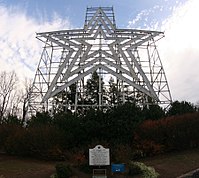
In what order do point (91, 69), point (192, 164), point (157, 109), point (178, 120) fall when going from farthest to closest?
point (91, 69) < point (157, 109) < point (178, 120) < point (192, 164)

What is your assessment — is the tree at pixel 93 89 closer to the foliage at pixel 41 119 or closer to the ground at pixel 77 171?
the foliage at pixel 41 119

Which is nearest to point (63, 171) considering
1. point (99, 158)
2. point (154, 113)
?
point (99, 158)

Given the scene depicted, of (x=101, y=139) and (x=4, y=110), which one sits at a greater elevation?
(x=4, y=110)

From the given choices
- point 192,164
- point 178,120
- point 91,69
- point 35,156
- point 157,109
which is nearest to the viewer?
point 192,164

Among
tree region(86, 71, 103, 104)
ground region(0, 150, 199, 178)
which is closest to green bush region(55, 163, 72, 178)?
ground region(0, 150, 199, 178)

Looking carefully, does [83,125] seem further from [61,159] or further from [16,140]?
[16,140]

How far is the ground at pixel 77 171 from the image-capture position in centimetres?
1698

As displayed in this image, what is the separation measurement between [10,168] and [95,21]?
652 inches

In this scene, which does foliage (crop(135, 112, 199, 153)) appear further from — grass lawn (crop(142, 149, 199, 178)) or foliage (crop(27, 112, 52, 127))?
foliage (crop(27, 112, 52, 127))

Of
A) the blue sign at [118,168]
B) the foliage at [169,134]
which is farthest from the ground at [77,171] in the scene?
the blue sign at [118,168]

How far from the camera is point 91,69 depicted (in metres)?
28.7

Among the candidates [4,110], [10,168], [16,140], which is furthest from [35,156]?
[4,110]

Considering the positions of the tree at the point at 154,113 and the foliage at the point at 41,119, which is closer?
the foliage at the point at 41,119

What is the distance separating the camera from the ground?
16984 millimetres
